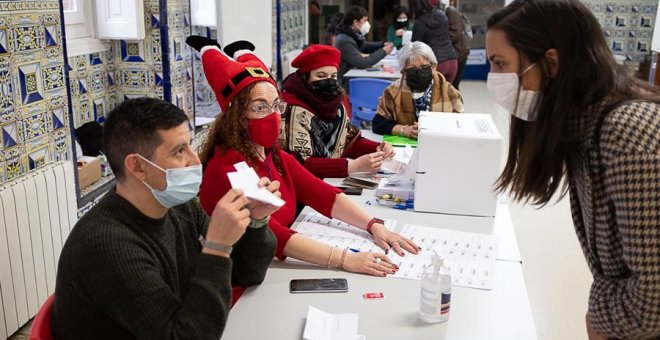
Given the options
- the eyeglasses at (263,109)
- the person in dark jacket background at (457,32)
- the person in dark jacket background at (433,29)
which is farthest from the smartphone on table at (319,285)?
the person in dark jacket background at (457,32)

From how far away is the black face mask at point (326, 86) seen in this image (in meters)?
2.92

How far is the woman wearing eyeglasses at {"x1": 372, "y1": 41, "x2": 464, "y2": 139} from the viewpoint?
3611mm

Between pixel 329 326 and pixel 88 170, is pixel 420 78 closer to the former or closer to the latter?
pixel 88 170

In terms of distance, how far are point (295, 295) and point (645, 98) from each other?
3.42ft

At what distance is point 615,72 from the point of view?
4.11 feet

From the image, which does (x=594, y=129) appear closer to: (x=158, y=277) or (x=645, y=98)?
(x=645, y=98)

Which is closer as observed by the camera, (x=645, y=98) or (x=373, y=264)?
(x=645, y=98)

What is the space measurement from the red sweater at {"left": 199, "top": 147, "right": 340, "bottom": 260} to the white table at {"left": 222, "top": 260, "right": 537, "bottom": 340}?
0.58ft

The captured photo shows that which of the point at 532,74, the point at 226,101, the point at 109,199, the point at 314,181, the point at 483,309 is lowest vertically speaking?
the point at 483,309

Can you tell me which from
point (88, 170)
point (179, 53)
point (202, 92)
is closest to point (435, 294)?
point (88, 170)

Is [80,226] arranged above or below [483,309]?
above

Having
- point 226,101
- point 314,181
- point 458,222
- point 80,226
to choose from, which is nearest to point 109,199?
point 80,226

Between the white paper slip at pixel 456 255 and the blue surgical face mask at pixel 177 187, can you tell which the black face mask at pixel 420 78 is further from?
the blue surgical face mask at pixel 177 187

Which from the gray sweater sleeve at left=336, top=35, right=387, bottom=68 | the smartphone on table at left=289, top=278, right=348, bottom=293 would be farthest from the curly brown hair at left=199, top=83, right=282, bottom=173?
the gray sweater sleeve at left=336, top=35, right=387, bottom=68
